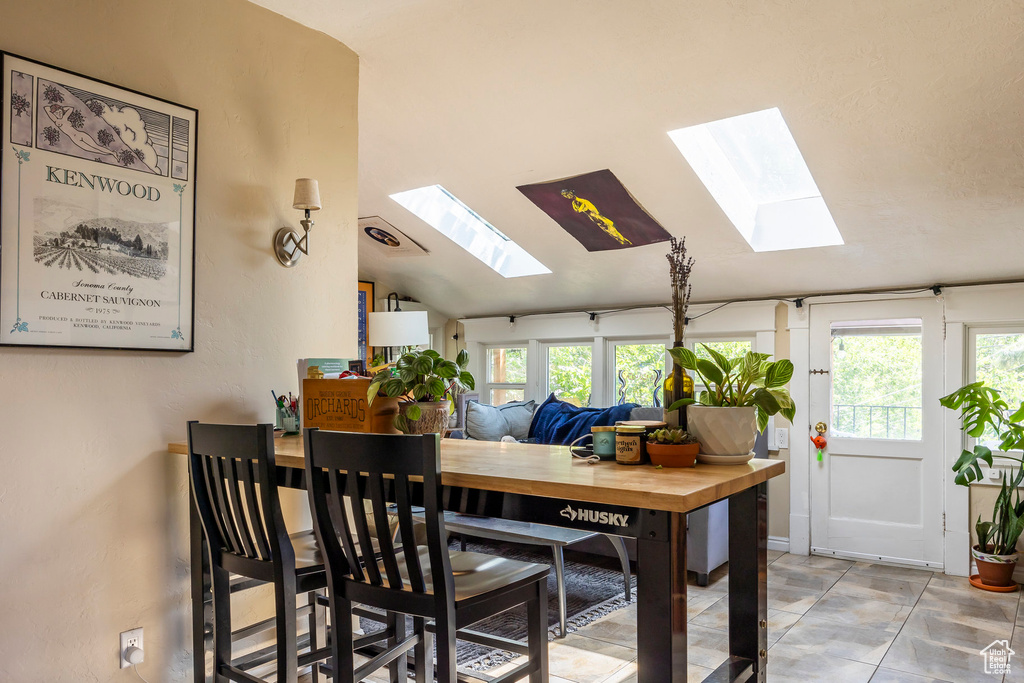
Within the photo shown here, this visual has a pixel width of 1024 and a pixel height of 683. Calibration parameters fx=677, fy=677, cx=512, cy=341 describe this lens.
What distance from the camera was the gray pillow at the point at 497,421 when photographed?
492cm

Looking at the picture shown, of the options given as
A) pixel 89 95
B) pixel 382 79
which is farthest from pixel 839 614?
pixel 89 95

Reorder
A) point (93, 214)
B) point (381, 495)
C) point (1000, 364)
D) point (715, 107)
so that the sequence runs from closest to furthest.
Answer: point (381, 495)
point (93, 214)
point (715, 107)
point (1000, 364)

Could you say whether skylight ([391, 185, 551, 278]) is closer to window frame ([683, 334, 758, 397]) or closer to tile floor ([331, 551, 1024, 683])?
window frame ([683, 334, 758, 397])

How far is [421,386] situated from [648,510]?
34.3 inches

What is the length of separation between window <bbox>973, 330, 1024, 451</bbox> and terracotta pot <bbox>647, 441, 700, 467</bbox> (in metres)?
3.36

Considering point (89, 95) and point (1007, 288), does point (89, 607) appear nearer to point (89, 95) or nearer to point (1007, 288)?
point (89, 95)

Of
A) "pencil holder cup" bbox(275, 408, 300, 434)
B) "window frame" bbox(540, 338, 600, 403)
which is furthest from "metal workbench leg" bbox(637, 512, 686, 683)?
"window frame" bbox(540, 338, 600, 403)

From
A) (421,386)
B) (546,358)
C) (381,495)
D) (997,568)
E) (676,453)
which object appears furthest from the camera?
(546,358)

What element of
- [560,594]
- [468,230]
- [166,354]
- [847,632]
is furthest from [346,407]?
[468,230]

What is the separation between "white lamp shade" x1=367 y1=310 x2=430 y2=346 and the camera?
503 cm

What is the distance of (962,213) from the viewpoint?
129 inches

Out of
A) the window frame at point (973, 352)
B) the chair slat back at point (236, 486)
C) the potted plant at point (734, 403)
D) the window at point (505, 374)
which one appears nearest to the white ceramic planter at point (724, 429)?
the potted plant at point (734, 403)

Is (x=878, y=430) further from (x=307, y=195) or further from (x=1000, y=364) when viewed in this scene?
(x=307, y=195)

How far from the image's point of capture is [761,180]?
383 centimetres
